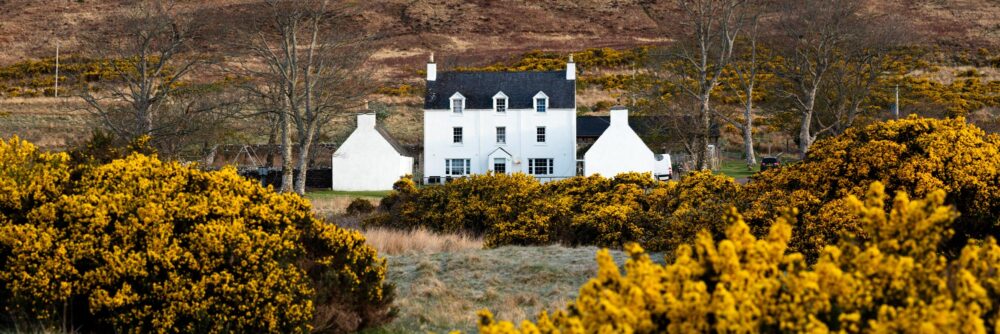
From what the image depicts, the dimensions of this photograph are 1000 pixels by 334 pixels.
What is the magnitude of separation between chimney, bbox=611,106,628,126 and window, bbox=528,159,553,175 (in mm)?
4533

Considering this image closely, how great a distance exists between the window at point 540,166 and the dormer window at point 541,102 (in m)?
2.67

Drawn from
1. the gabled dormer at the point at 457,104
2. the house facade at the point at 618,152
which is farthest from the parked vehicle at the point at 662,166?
the gabled dormer at the point at 457,104

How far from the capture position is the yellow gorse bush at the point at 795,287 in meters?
4.39

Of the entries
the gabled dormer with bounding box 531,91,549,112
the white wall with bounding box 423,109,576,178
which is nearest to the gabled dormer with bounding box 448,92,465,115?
the white wall with bounding box 423,109,576,178

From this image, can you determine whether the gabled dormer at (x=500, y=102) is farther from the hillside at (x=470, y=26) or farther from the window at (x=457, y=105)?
the hillside at (x=470, y=26)

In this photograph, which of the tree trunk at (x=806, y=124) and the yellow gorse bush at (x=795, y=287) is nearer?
the yellow gorse bush at (x=795, y=287)

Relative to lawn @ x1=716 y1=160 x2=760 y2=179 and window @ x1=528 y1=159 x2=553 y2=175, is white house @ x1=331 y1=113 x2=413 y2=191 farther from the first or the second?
lawn @ x1=716 y1=160 x2=760 y2=179

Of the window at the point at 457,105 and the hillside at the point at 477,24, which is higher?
the hillside at the point at 477,24

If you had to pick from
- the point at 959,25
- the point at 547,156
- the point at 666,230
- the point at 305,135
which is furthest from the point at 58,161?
the point at 959,25

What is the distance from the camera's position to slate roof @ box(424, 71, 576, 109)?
158 feet

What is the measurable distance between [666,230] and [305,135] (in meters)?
24.5

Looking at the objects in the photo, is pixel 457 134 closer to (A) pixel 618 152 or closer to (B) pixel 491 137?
(B) pixel 491 137

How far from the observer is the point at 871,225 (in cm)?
496

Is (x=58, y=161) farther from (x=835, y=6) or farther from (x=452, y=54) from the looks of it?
(x=452, y=54)
